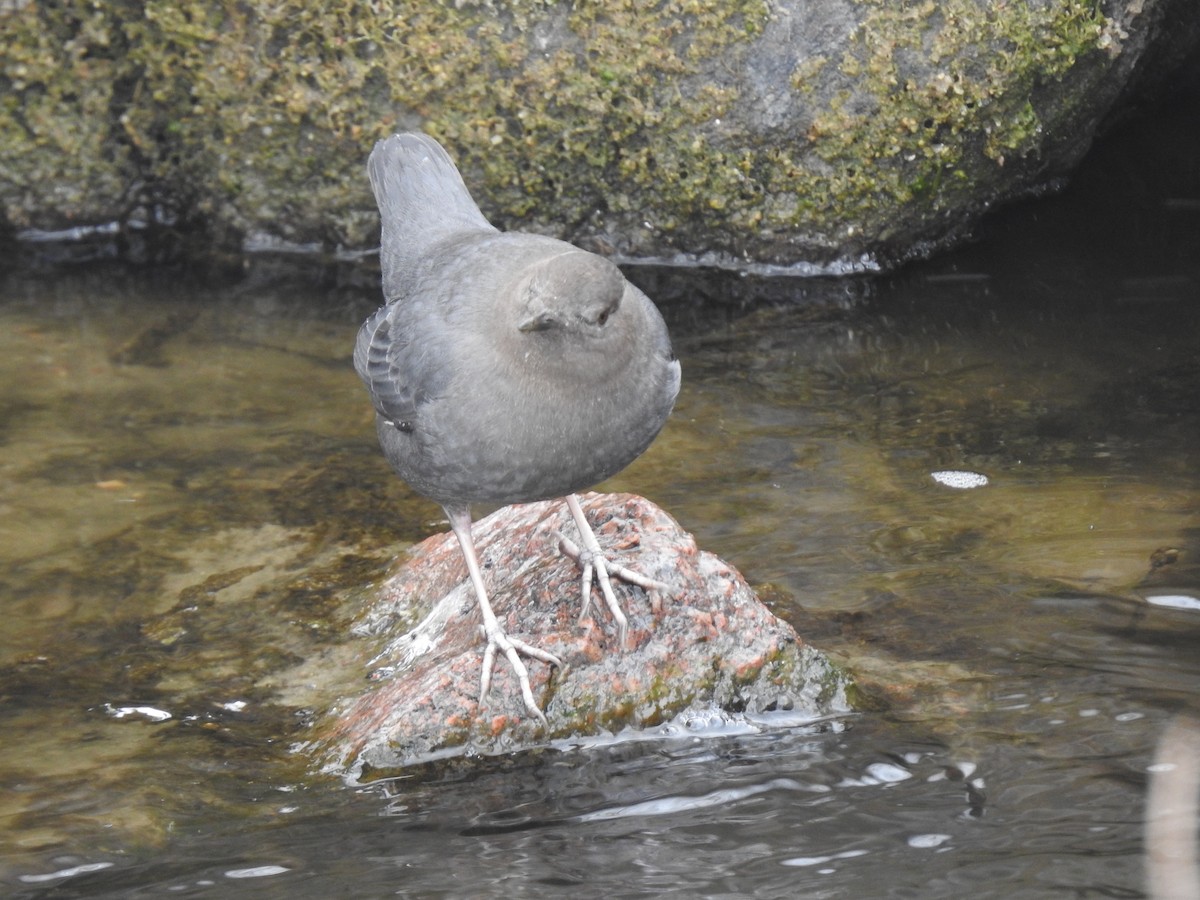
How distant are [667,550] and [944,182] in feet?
14.2

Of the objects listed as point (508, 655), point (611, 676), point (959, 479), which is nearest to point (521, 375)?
point (508, 655)

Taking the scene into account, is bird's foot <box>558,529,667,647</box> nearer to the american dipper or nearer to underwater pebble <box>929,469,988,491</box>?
the american dipper

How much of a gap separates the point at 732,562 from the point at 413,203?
6.06 ft

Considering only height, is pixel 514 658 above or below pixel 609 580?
below

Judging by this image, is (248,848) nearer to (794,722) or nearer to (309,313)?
(794,722)

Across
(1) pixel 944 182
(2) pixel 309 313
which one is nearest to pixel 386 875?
(2) pixel 309 313

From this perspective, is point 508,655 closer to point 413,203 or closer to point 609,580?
point 609,580

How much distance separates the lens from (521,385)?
3750mm

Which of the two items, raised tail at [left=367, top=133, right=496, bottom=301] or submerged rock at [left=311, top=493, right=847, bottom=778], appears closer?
submerged rock at [left=311, top=493, right=847, bottom=778]

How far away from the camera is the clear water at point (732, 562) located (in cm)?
342

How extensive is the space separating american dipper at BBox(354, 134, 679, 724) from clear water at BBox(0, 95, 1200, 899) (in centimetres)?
66

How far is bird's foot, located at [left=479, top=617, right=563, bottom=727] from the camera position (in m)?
3.89

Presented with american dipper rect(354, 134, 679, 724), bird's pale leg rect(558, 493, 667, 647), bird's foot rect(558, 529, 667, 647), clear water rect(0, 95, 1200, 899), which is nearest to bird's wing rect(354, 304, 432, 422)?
american dipper rect(354, 134, 679, 724)

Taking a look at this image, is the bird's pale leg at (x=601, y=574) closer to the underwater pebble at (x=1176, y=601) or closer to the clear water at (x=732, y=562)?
the clear water at (x=732, y=562)
